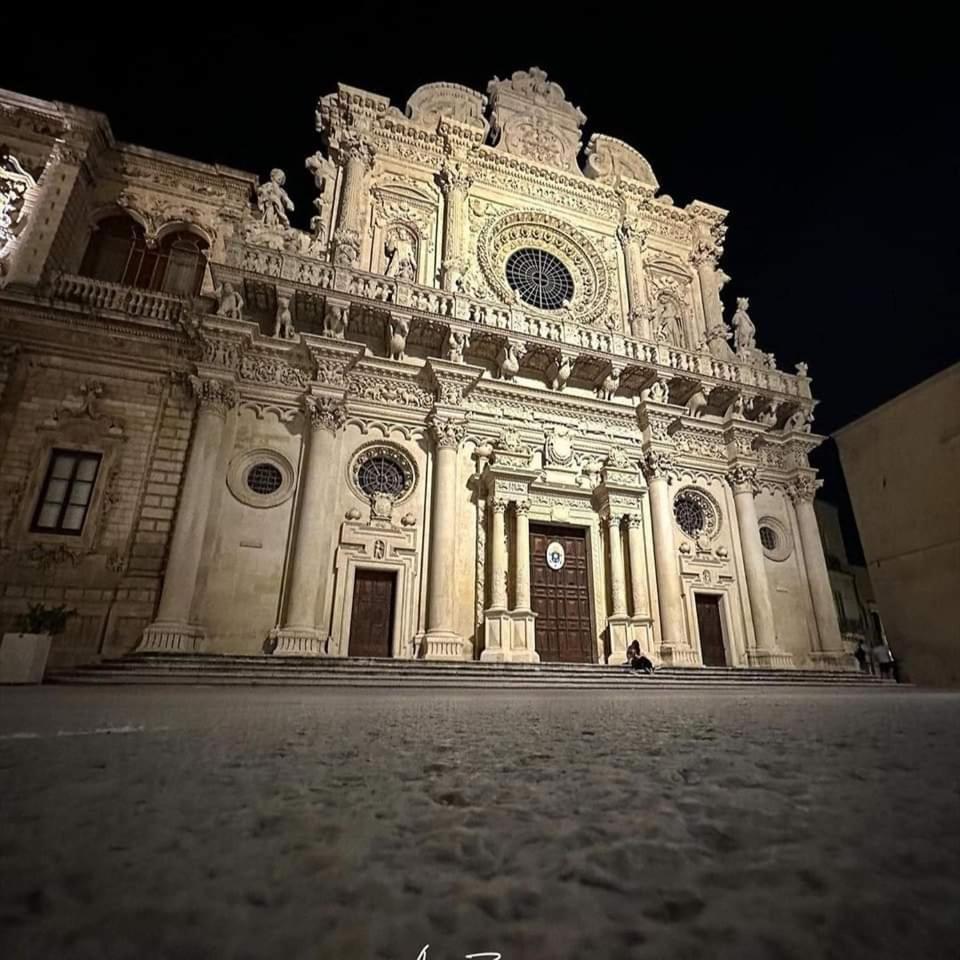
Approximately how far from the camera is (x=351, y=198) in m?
13.9

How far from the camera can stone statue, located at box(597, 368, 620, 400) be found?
13841 millimetres

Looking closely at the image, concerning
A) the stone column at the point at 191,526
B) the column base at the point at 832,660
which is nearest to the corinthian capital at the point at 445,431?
the stone column at the point at 191,526

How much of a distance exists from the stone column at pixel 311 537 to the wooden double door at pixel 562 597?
4.63 meters

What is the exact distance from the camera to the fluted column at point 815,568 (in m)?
13.2

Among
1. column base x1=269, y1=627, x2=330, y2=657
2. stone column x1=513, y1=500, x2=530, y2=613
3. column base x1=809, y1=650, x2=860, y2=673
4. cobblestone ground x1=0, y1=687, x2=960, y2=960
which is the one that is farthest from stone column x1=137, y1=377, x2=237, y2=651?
column base x1=809, y1=650, x2=860, y2=673

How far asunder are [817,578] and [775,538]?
138cm

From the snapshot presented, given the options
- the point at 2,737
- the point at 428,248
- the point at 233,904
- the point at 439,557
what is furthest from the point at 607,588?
the point at 233,904

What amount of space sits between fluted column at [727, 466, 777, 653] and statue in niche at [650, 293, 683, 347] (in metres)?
4.70

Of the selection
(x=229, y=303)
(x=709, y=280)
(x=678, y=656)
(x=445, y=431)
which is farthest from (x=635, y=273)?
(x=229, y=303)

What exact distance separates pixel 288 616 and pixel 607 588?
277 inches

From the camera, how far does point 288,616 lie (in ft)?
31.5

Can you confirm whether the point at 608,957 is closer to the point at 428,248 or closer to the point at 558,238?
the point at 428,248

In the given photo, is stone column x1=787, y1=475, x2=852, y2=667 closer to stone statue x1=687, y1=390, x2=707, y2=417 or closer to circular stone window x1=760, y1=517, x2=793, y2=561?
circular stone window x1=760, y1=517, x2=793, y2=561

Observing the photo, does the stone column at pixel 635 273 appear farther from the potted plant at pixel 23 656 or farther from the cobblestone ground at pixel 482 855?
the cobblestone ground at pixel 482 855
